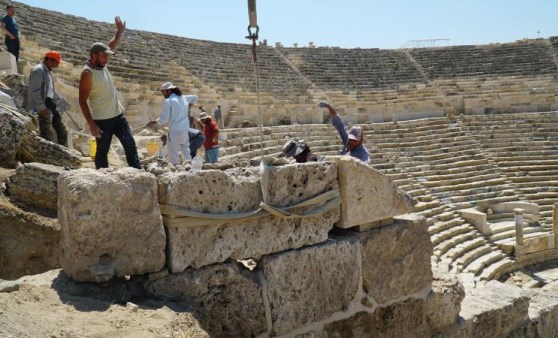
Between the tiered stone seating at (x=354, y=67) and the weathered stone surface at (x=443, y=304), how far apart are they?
2185cm

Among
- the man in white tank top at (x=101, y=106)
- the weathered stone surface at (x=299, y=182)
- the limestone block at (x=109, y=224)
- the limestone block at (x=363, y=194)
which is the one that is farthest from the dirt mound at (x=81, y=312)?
the man in white tank top at (x=101, y=106)

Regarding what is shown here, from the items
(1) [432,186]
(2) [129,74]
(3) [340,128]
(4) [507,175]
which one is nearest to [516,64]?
(4) [507,175]

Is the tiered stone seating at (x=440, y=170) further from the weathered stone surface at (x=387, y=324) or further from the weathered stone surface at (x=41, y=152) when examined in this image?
the weathered stone surface at (x=387, y=324)

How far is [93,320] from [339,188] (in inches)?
54.9

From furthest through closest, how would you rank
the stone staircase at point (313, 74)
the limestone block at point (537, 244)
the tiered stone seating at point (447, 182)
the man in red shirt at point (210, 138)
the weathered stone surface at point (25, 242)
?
the stone staircase at point (313, 74), the limestone block at point (537, 244), the tiered stone seating at point (447, 182), the man in red shirt at point (210, 138), the weathered stone surface at point (25, 242)

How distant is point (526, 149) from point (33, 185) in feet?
60.0

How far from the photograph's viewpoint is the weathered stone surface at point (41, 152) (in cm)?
Answer: 480

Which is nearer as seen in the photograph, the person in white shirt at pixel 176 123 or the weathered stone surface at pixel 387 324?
the weathered stone surface at pixel 387 324

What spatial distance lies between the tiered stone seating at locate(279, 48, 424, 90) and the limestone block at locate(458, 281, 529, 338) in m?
21.5

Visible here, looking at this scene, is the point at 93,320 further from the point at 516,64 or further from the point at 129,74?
the point at 516,64

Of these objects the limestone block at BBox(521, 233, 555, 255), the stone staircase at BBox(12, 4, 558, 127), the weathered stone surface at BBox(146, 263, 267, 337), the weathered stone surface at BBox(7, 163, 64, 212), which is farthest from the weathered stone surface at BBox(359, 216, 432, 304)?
the stone staircase at BBox(12, 4, 558, 127)

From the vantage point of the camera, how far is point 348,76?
2625 centimetres

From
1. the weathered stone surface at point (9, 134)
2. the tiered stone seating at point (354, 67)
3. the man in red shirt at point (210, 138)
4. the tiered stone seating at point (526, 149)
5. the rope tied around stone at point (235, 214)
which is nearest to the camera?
the rope tied around stone at point (235, 214)

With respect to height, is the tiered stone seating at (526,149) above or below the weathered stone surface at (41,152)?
below
